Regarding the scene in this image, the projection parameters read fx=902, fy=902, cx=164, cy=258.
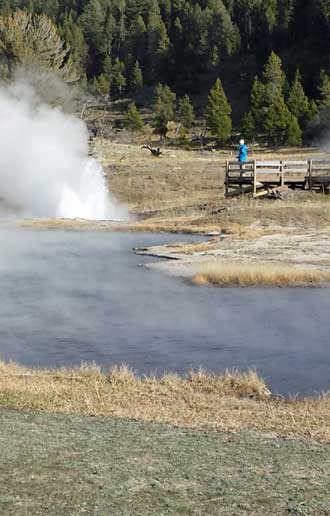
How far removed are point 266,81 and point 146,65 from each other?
155 feet

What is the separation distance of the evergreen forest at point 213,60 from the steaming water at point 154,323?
5178cm

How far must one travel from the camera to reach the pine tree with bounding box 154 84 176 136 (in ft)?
328

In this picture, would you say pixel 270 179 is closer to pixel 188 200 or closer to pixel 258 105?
pixel 188 200

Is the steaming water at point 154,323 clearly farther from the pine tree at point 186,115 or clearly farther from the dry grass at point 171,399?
the pine tree at point 186,115

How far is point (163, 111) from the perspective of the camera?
104m

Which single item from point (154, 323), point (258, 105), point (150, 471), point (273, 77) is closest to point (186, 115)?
point (273, 77)

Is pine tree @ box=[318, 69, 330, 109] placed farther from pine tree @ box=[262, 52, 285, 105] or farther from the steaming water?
the steaming water

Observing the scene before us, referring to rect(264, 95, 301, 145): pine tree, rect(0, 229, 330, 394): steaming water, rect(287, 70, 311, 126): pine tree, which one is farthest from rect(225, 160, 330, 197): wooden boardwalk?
rect(287, 70, 311, 126): pine tree

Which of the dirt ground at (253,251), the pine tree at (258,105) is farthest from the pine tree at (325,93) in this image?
the dirt ground at (253,251)

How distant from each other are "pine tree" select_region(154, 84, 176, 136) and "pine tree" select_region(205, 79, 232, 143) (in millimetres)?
5341

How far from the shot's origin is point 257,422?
10047 mm

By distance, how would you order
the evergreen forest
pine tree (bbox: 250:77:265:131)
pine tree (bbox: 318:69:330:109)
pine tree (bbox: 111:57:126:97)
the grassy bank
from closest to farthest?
the grassy bank < pine tree (bbox: 318:69:330:109) < the evergreen forest < pine tree (bbox: 250:77:265:131) < pine tree (bbox: 111:57:126:97)

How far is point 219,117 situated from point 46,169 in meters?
53.4

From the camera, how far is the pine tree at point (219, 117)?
94.1m
